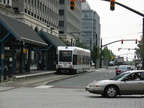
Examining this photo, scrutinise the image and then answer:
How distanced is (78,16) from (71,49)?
100715mm

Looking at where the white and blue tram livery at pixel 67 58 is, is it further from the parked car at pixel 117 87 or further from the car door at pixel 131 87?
the car door at pixel 131 87

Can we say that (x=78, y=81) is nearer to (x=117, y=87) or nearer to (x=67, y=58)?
(x=67, y=58)

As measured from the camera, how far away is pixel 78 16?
142500 millimetres

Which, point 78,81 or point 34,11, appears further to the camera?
point 34,11

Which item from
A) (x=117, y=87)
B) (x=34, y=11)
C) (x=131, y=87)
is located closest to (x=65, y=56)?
(x=117, y=87)

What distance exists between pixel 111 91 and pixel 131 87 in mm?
983

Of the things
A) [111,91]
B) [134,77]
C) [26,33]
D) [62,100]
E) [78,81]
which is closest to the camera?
[62,100]

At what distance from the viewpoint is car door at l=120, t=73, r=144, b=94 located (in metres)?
17.3

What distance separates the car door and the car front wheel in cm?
34

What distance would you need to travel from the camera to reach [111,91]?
17.3 m

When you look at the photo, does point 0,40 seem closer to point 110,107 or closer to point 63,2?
point 110,107

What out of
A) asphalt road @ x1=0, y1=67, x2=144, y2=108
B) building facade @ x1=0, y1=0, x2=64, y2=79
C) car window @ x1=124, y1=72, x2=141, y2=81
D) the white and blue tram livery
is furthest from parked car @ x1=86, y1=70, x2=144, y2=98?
the white and blue tram livery

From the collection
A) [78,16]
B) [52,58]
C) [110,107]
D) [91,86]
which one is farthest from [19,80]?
[78,16]

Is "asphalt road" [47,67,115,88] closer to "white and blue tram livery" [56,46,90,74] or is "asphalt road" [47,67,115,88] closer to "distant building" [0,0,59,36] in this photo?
"white and blue tram livery" [56,46,90,74]
